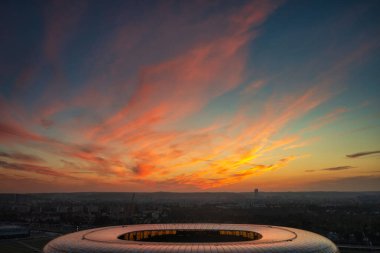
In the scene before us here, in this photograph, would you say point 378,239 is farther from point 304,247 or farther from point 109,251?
point 109,251

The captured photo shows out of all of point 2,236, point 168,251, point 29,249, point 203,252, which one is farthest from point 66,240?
point 2,236

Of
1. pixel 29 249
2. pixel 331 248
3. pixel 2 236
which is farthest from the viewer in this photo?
pixel 2 236

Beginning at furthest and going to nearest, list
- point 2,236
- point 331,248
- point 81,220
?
point 81,220, point 2,236, point 331,248

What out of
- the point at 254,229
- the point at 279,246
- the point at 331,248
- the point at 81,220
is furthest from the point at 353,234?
the point at 81,220

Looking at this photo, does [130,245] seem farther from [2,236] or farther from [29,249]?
[2,236]

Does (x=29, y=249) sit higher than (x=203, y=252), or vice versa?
(x=203, y=252)

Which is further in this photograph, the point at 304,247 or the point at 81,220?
the point at 81,220
